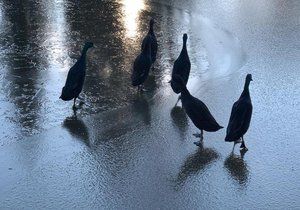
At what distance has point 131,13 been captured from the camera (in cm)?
1419

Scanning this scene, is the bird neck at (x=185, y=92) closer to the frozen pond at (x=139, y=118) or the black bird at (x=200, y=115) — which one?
the black bird at (x=200, y=115)

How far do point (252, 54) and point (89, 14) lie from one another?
16.0ft

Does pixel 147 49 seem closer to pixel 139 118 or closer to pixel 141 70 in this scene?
pixel 141 70

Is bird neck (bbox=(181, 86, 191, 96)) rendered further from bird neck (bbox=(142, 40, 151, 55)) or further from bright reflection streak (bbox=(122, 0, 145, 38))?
bright reflection streak (bbox=(122, 0, 145, 38))

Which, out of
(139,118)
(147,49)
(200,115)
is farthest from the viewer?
(147,49)

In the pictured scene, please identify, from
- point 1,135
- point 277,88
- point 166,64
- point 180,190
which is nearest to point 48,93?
point 1,135

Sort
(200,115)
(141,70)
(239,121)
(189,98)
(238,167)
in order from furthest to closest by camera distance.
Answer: (141,70), (189,98), (200,115), (239,121), (238,167)

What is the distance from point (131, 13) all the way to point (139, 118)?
21.3 ft

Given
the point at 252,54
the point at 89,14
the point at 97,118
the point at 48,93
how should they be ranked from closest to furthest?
the point at 97,118 < the point at 48,93 < the point at 252,54 < the point at 89,14

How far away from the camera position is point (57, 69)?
33.1 feet

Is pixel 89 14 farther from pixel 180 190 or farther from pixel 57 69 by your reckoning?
pixel 180 190

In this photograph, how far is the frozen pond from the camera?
6406 mm

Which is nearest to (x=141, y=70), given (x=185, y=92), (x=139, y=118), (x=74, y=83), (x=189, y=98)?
(x=139, y=118)

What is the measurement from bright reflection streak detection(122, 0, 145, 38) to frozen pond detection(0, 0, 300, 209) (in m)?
0.09
